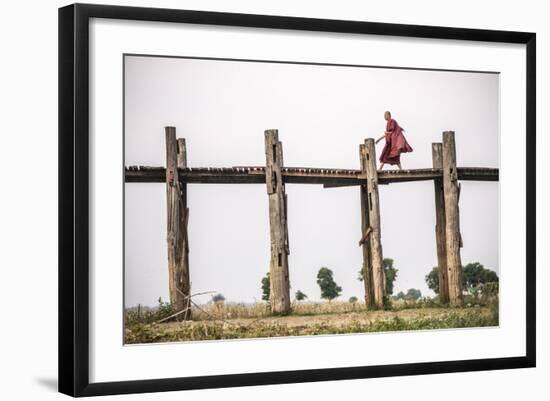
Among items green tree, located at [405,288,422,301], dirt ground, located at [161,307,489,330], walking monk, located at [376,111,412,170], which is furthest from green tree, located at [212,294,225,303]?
walking monk, located at [376,111,412,170]

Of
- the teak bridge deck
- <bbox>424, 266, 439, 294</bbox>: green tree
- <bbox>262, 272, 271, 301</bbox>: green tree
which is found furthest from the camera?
<bbox>424, 266, 439, 294</bbox>: green tree

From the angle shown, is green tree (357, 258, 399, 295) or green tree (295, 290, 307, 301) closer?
green tree (295, 290, 307, 301)

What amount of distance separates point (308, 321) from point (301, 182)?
0.91 meters

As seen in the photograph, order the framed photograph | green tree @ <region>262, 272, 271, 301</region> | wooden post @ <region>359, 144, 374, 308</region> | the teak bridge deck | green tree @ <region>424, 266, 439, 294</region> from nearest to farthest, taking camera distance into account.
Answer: the framed photograph
the teak bridge deck
green tree @ <region>262, 272, 271, 301</region>
wooden post @ <region>359, 144, 374, 308</region>
green tree @ <region>424, 266, 439, 294</region>

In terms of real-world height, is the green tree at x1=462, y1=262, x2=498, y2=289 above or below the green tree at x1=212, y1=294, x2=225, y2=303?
above

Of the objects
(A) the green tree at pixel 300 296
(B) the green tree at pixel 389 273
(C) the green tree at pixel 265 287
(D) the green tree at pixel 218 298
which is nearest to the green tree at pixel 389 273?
(B) the green tree at pixel 389 273

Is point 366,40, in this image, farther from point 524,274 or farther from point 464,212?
point 524,274

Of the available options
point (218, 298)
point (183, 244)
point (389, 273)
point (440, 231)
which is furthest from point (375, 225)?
point (183, 244)

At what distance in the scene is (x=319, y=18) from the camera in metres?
7.52

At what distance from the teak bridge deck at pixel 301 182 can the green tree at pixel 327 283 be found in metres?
0.23

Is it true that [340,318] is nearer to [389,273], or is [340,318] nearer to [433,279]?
[389,273]

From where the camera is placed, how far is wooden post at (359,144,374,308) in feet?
25.9

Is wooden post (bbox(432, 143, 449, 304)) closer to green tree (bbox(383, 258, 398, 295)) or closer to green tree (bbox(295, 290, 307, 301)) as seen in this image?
green tree (bbox(383, 258, 398, 295))

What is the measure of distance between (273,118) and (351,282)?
1201 mm
